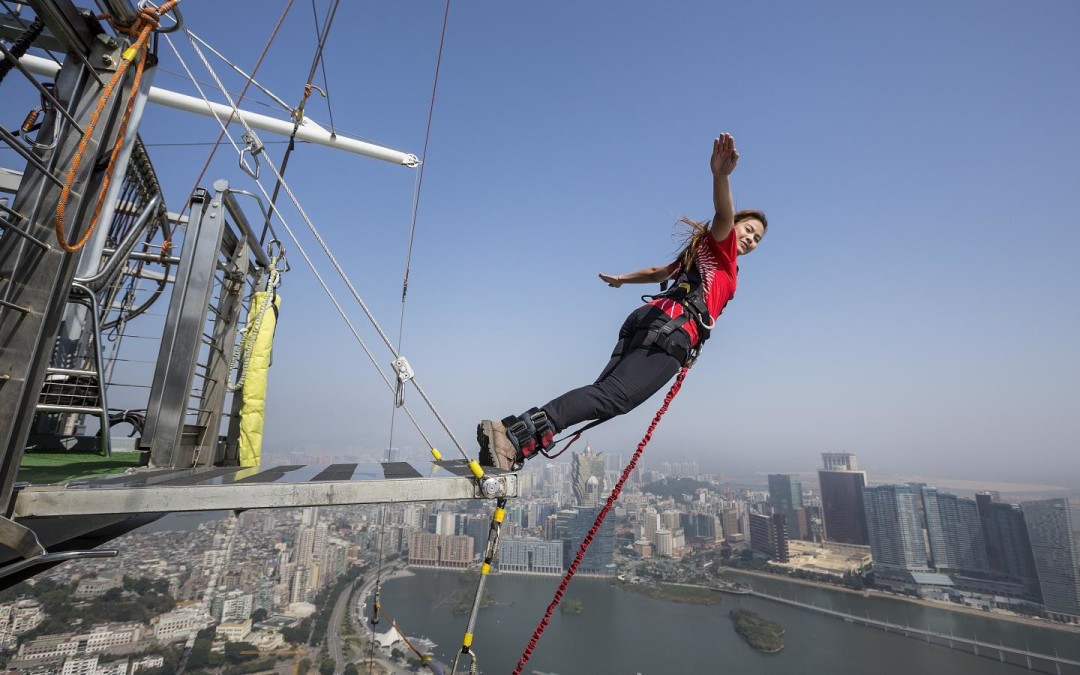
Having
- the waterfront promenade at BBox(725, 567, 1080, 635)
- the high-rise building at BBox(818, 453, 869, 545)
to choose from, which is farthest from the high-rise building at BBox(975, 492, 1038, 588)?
the high-rise building at BBox(818, 453, 869, 545)

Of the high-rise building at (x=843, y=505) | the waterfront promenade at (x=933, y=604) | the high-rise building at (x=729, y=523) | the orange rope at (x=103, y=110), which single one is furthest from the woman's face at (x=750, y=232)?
the high-rise building at (x=843, y=505)

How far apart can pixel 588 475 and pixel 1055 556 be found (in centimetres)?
3345

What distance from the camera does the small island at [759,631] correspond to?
23000 millimetres

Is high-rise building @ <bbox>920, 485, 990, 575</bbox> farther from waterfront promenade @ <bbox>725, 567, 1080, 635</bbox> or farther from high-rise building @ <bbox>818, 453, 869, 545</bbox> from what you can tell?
waterfront promenade @ <bbox>725, 567, 1080, 635</bbox>

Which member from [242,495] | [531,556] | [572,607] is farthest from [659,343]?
[531,556]

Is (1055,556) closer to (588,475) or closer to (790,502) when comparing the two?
(790,502)

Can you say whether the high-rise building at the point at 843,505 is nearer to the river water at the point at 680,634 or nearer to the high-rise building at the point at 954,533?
the high-rise building at the point at 954,533

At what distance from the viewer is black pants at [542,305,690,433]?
1955 millimetres

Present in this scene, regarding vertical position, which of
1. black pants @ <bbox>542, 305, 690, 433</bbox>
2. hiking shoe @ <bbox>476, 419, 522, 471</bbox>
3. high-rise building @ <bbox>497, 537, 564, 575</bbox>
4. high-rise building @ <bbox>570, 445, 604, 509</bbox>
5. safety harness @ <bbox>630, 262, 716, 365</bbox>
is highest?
safety harness @ <bbox>630, 262, 716, 365</bbox>

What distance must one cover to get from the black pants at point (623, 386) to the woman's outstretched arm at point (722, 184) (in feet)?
1.67

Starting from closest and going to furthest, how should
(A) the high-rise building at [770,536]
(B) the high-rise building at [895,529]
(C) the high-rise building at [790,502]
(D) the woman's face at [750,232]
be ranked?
(D) the woman's face at [750,232] → (B) the high-rise building at [895,529] → (A) the high-rise building at [770,536] → (C) the high-rise building at [790,502]

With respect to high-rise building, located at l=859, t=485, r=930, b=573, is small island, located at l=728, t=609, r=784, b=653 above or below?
below

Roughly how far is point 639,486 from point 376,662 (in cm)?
4454

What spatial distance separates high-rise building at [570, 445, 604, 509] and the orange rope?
25408 mm
